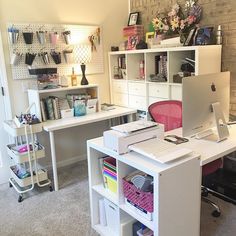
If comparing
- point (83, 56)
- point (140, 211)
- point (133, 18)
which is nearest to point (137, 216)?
point (140, 211)

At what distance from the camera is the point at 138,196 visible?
171 centimetres

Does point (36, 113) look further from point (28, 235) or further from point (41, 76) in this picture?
point (28, 235)

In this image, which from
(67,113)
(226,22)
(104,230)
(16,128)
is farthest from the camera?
(67,113)

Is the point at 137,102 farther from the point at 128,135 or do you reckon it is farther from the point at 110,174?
the point at 128,135

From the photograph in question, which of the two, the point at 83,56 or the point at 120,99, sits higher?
the point at 83,56

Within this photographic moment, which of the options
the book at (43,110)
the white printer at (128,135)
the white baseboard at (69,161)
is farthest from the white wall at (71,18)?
the white printer at (128,135)

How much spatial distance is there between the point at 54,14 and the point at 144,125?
→ 2.09 meters

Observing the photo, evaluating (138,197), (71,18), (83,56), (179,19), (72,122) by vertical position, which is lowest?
(138,197)

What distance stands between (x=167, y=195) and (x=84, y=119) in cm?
167

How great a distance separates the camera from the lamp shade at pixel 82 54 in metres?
3.28

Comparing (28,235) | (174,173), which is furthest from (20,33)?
(174,173)

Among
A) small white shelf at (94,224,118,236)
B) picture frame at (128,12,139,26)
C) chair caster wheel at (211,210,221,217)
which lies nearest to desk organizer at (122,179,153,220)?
small white shelf at (94,224,118,236)

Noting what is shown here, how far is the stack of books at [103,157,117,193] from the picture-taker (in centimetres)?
192

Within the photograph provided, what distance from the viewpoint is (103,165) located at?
6.66 ft
